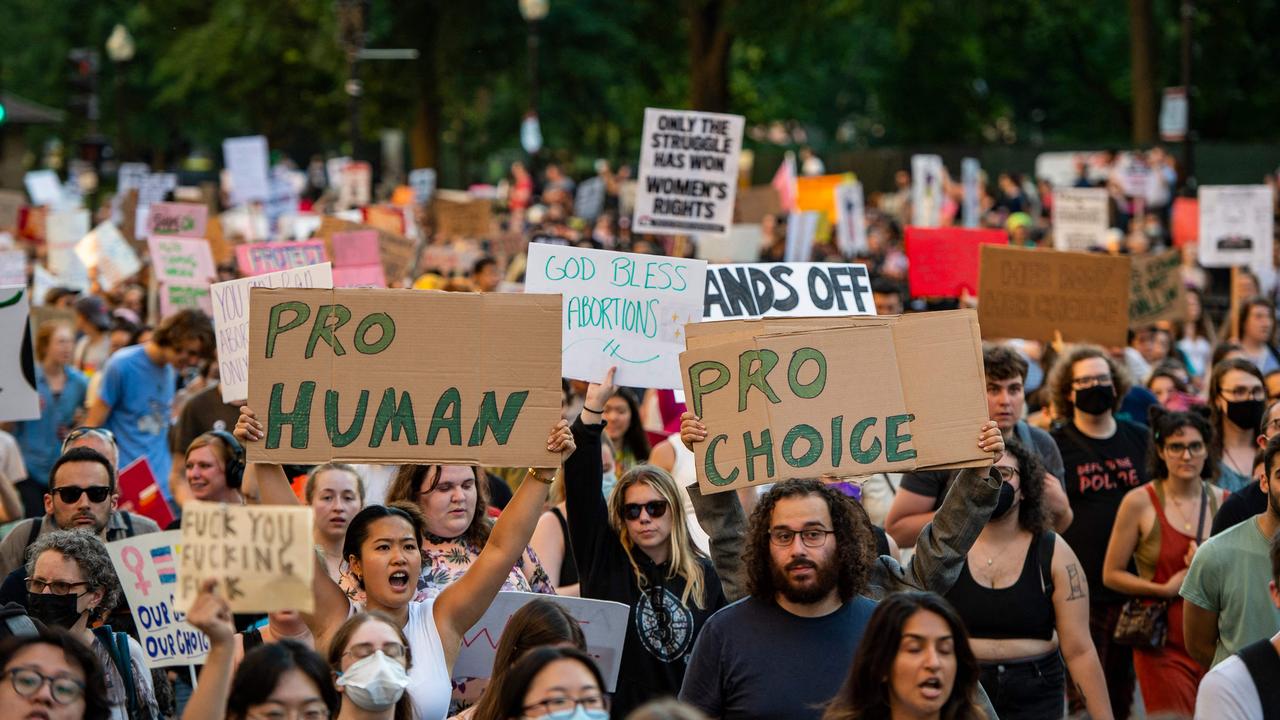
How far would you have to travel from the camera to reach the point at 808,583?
5172 mm

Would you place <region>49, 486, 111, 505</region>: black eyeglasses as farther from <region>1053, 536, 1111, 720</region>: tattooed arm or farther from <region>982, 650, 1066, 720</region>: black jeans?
<region>1053, 536, 1111, 720</region>: tattooed arm

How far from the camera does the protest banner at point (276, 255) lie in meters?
11.9

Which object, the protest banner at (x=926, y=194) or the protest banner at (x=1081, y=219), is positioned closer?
the protest banner at (x=1081, y=219)

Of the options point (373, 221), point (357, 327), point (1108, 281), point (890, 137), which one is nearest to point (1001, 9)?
point (890, 137)

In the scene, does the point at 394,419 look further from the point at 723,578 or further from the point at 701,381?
the point at 723,578

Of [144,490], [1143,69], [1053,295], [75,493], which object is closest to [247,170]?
[1053,295]

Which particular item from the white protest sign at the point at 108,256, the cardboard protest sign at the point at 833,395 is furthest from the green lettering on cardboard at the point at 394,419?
the white protest sign at the point at 108,256

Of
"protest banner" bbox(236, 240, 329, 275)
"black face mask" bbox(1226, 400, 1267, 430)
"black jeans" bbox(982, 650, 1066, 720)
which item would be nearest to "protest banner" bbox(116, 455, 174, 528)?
"protest banner" bbox(236, 240, 329, 275)

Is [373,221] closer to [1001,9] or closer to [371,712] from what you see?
[371,712]

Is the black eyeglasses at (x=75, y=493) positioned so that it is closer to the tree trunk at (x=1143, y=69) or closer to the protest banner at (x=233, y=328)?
the protest banner at (x=233, y=328)

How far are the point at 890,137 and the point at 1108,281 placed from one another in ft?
135

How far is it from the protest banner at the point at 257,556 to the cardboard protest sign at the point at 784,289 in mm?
4146

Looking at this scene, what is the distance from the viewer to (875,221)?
1068 inches

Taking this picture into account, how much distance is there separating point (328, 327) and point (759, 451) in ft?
4.51
